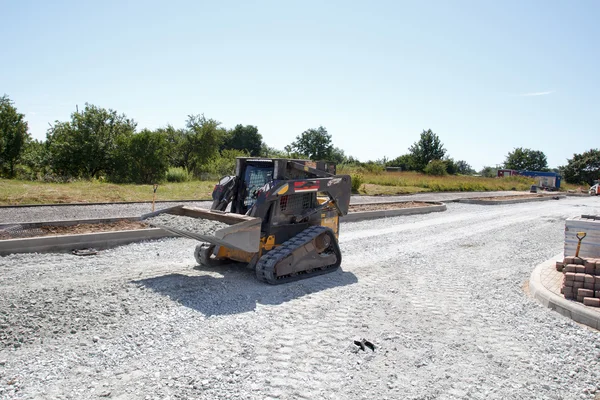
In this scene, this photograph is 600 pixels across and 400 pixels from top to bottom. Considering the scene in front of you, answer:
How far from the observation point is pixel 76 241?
8.89m

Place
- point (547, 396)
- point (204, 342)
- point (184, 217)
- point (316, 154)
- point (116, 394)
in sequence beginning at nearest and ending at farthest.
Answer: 1. point (116, 394)
2. point (547, 396)
3. point (204, 342)
4. point (184, 217)
5. point (316, 154)

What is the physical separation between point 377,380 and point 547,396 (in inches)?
58.3

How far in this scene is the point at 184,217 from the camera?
7320 mm

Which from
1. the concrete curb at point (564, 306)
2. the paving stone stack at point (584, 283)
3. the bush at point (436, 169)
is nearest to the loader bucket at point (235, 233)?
the concrete curb at point (564, 306)

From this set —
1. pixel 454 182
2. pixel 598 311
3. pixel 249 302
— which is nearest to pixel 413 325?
pixel 249 302

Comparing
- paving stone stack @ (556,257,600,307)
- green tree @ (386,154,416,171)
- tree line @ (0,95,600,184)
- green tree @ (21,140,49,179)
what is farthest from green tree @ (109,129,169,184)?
green tree @ (386,154,416,171)

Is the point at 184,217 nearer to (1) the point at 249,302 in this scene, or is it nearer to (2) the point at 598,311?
(1) the point at 249,302

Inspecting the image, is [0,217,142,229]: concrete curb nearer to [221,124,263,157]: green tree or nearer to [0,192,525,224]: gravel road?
[0,192,525,224]: gravel road

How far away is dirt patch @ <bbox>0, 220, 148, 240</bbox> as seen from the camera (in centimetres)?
928

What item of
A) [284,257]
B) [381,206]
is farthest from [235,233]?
[381,206]

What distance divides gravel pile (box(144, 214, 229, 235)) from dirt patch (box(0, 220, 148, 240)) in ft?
11.1

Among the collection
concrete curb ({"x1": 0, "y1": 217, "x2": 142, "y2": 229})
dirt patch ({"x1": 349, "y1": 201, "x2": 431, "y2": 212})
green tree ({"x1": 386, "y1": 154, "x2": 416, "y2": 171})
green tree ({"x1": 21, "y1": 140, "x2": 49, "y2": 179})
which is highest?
green tree ({"x1": 386, "y1": 154, "x2": 416, "y2": 171})

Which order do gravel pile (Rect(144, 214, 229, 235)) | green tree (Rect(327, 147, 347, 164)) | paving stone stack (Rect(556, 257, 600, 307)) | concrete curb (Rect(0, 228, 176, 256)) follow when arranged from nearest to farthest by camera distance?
paving stone stack (Rect(556, 257, 600, 307))
gravel pile (Rect(144, 214, 229, 235))
concrete curb (Rect(0, 228, 176, 256))
green tree (Rect(327, 147, 347, 164))

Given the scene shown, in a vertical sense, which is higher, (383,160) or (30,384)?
(383,160)
